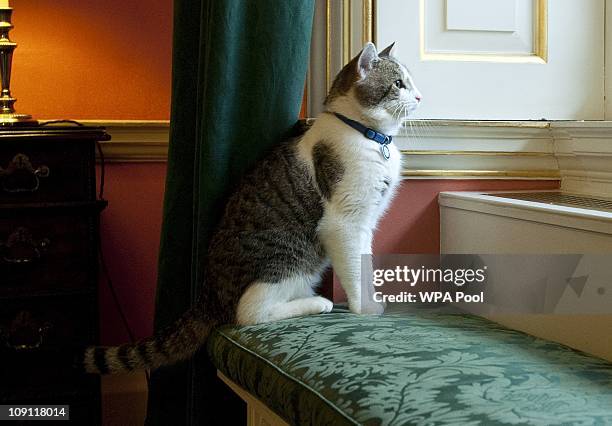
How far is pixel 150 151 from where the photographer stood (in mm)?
2180

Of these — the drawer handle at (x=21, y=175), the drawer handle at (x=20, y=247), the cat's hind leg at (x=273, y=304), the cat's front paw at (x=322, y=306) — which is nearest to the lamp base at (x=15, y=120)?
the drawer handle at (x=21, y=175)

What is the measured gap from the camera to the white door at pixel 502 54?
1.90 m

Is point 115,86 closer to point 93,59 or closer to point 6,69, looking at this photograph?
point 93,59

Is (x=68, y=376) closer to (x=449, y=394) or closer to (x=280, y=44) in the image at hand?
(x=280, y=44)

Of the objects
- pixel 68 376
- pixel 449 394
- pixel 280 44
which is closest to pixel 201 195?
pixel 280 44

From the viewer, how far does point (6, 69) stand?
1.89 m

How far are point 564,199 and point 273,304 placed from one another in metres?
0.64

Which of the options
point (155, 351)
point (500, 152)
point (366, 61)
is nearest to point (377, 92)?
point (366, 61)

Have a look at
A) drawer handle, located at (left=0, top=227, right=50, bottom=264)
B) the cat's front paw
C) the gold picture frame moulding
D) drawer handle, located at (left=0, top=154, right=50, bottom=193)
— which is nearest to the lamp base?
drawer handle, located at (left=0, top=154, right=50, bottom=193)

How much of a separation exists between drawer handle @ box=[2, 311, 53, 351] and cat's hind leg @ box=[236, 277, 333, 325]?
0.46 meters

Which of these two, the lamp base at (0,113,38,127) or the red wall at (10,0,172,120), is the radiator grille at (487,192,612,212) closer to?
the red wall at (10,0,172,120)

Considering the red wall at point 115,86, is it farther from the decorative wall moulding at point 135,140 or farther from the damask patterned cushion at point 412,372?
the damask patterned cushion at point 412,372

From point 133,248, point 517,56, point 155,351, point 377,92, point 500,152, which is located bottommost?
point 155,351

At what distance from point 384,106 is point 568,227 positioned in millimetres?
427
